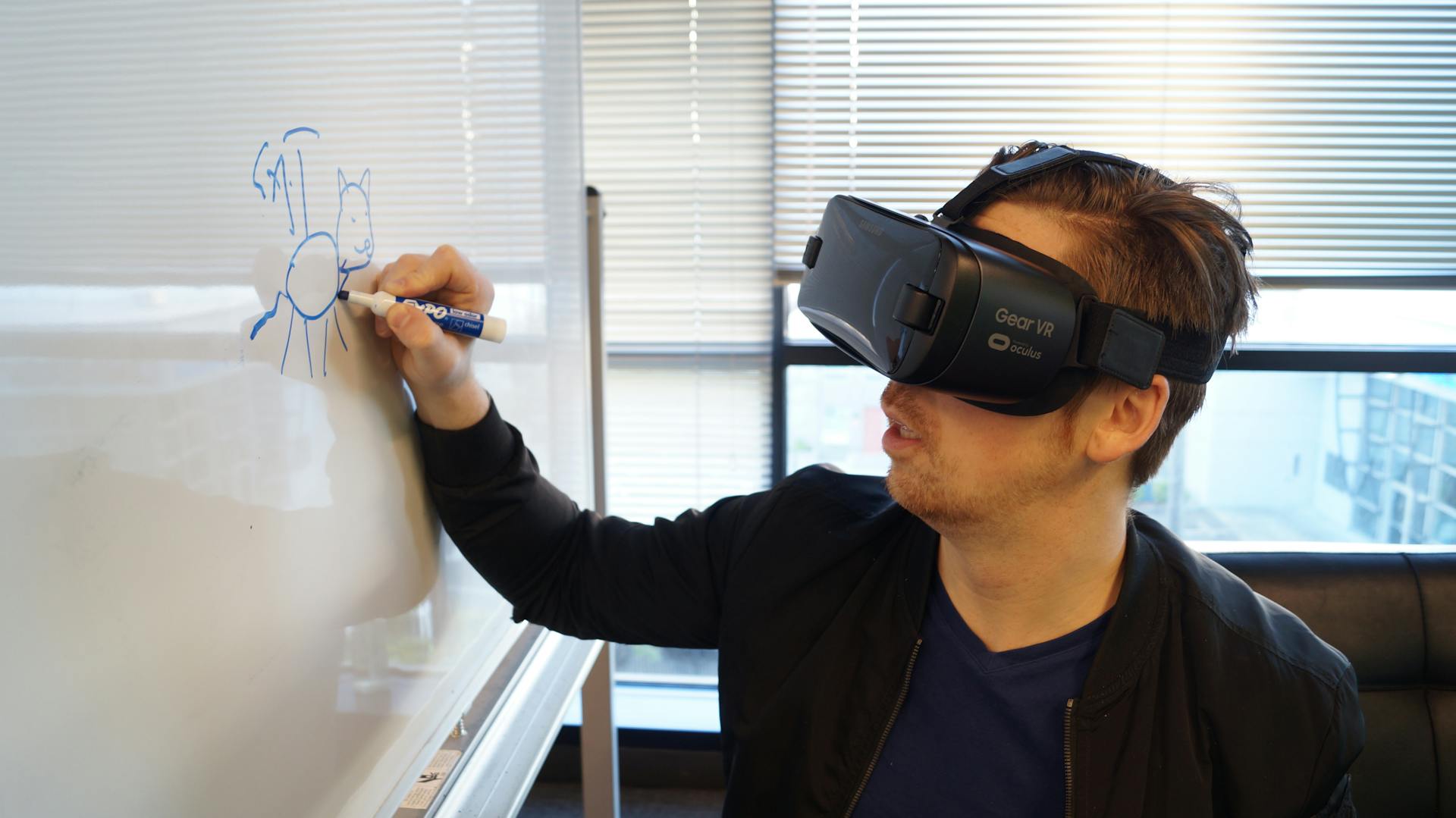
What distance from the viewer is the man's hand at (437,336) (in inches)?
30.8

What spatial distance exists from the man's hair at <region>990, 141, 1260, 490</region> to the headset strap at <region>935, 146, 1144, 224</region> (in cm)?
1

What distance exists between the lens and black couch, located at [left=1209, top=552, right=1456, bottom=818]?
148cm

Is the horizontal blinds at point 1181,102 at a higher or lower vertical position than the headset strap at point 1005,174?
higher

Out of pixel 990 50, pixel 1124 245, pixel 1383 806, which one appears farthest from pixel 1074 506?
pixel 990 50

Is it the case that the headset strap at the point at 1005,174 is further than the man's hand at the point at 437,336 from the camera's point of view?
Yes

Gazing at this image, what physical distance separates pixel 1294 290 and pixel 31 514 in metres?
2.53

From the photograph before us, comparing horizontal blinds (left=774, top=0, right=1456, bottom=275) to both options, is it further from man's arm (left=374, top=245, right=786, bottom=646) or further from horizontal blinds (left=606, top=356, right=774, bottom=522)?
man's arm (left=374, top=245, right=786, bottom=646)

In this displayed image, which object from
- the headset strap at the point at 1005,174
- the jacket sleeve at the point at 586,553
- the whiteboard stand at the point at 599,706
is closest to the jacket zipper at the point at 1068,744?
the jacket sleeve at the point at 586,553

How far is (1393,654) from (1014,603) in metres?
0.91

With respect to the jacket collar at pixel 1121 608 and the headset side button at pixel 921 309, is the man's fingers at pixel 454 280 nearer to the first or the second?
the headset side button at pixel 921 309

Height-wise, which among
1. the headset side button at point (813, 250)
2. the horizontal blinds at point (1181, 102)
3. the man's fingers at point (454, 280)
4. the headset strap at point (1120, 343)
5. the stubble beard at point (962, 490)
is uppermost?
the horizontal blinds at point (1181, 102)

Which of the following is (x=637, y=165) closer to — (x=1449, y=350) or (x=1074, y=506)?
(x=1074, y=506)

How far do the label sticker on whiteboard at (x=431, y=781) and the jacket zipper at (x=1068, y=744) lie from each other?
62 cm

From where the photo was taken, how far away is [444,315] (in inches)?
31.4
